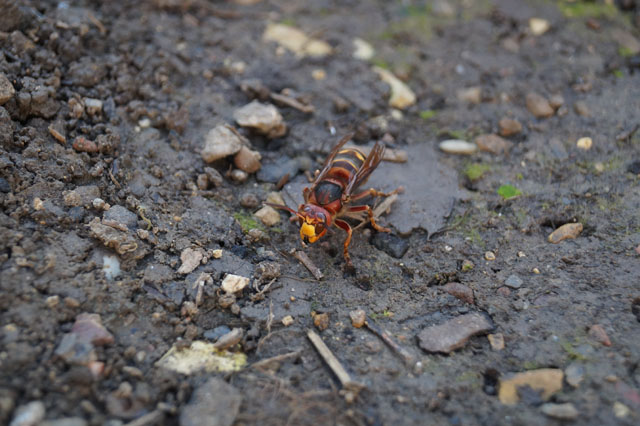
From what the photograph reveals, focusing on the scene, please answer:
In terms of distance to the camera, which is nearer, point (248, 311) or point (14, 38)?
point (248, 311)

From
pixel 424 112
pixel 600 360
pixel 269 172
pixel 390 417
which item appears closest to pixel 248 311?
pixel 390 417

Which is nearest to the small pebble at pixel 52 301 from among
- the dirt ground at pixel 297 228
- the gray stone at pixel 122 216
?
the dirt ground at pixel 297 228

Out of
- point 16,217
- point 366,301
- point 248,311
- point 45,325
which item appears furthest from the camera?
point 366,301

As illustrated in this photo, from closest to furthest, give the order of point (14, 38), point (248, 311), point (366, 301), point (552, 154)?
1. point (248, 311)
2. point (366, 301)
3. point (14, 38)
4. point (552, 154)

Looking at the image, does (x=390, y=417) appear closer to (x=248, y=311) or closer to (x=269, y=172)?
(x=248, y=311)

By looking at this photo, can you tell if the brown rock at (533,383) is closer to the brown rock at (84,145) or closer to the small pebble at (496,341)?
the small pebble at (496,341)

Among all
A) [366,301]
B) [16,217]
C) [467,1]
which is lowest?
[366,301]
